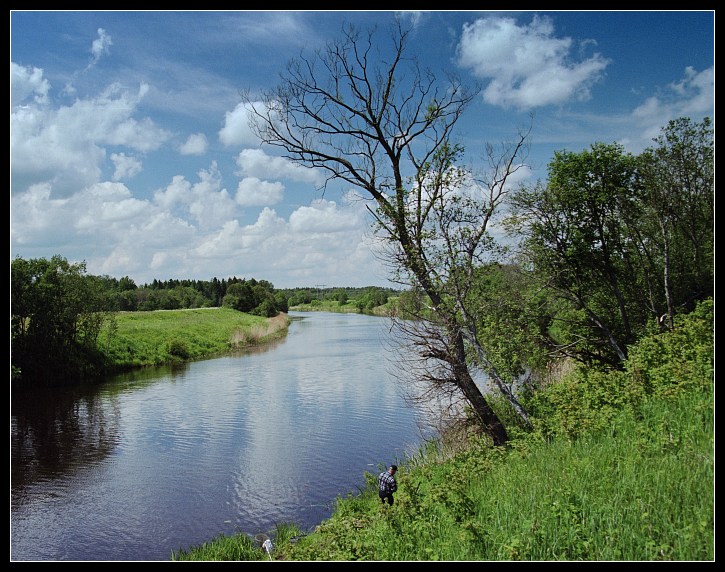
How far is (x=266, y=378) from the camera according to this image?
92.1 feet

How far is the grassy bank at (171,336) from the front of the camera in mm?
33656

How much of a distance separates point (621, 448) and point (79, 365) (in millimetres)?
29544

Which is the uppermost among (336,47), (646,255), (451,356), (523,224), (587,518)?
(336,47)

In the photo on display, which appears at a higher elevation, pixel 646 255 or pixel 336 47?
pixel 336 47

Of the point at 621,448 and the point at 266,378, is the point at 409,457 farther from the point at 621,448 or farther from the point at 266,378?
the point at 266,378

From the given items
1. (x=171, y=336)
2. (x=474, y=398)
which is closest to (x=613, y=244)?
(x=474, y=398)

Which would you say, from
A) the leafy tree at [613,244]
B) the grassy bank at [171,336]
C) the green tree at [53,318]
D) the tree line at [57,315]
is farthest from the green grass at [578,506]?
the grassy bank at [171,336]

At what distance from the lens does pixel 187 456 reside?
1585cm

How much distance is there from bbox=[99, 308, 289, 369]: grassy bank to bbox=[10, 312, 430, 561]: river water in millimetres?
6695

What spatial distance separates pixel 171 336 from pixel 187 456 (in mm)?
24859

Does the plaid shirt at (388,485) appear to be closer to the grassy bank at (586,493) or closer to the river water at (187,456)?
the grassy bank at (586,493)

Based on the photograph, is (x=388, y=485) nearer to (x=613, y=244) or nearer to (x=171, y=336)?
(x=613, y=244)

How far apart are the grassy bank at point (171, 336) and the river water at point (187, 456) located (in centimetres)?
670
